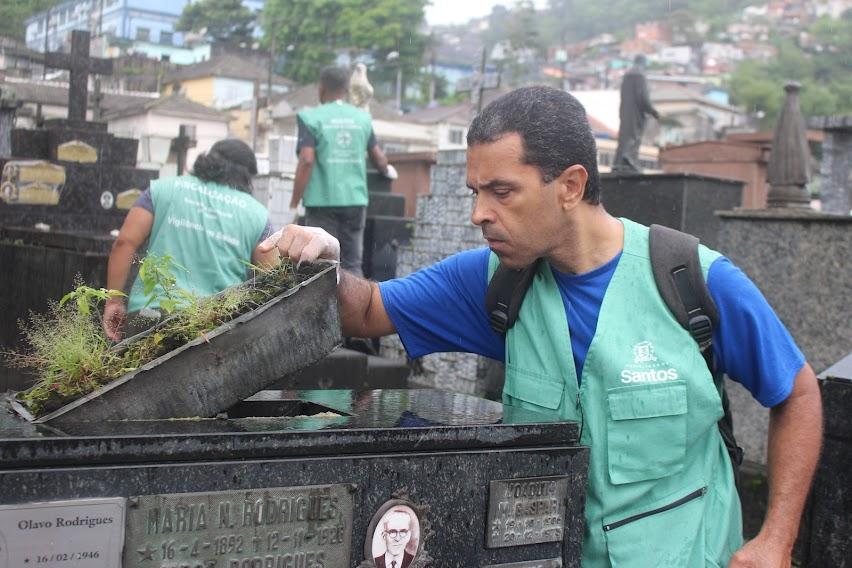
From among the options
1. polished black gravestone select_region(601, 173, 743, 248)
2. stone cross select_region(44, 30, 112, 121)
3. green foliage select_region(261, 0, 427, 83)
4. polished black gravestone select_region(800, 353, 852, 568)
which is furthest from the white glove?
green foliage select_region(261, 0, 427, 83)

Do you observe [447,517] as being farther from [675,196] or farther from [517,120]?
[675,196]

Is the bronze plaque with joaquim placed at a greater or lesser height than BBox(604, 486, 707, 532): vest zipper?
lesser

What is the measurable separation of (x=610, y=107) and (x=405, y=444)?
54968 millimetres

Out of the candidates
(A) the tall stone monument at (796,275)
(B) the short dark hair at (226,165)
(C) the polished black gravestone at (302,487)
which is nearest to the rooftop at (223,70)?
(A) the tall stone monument at (796,275)

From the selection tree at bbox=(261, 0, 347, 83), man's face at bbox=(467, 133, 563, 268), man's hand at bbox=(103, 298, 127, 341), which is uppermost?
tree at bbox=(261, 0, 347, 83)

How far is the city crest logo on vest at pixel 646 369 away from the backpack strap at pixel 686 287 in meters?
0.11

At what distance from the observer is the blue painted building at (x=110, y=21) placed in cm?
924

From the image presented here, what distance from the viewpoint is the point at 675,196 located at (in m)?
8.08

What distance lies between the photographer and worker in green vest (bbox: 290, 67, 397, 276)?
7.53m

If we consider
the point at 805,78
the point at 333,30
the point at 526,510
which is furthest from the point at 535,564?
the point at 805,78

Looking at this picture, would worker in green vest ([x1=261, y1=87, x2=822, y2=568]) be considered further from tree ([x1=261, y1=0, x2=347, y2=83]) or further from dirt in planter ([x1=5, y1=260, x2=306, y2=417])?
tree ([x1=261, y1=0, x2=347, y2=83])

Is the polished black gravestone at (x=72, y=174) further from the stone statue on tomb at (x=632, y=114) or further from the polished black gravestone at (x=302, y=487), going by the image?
the polished black gravestone at (x=302, y=487)

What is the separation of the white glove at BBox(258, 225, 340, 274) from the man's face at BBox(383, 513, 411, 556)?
682 millimetres

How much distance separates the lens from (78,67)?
10.9 m
